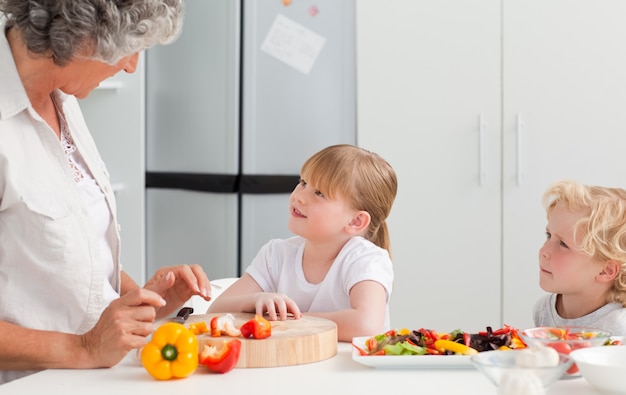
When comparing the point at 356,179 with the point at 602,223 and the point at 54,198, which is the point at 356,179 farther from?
the point at 54,198

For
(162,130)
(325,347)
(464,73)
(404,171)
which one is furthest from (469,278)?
(325,347)

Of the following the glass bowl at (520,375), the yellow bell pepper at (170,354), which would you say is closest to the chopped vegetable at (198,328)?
the yellow bell pepper at (170,354)

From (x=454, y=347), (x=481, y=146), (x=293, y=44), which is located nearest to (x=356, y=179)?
(x=454, y=347)

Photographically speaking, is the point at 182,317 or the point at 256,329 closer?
the point at 256,329

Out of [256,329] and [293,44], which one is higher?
[293,44]

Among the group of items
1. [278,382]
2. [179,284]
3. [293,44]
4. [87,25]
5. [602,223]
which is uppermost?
[293,44]

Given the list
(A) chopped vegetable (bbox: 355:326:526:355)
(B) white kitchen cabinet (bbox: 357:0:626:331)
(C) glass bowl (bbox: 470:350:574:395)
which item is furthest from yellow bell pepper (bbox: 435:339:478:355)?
(B) white kitchen cabinet (bbox: 357:0:626:331)

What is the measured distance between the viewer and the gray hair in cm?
173

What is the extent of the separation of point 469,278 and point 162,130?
138cm

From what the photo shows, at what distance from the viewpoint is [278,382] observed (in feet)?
5.05

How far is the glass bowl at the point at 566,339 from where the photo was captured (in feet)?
4.80

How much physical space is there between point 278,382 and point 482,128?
220cm

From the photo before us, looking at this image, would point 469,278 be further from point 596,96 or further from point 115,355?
point 115,355

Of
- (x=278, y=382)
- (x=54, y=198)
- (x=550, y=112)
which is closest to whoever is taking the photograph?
(x=278, y=382)
